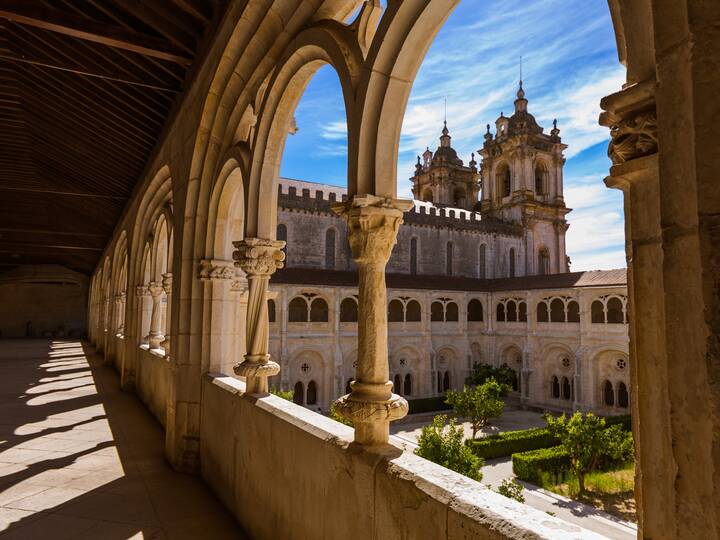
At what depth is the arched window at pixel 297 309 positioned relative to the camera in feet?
76.3

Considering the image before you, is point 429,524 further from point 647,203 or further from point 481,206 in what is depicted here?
point 481,206

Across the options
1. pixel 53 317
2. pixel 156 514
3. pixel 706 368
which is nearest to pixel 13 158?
pixel 156 514

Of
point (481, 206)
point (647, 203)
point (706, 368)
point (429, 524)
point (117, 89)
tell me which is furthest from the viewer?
point (481, 206)

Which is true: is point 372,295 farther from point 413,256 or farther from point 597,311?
point 413,256

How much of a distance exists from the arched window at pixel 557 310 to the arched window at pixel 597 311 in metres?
1.39

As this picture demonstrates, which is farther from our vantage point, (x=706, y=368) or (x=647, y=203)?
(x=647, y=203)

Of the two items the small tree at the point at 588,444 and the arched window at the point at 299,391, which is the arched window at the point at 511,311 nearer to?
the arched window at the point at 299,391

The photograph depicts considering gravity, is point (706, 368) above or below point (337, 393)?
above

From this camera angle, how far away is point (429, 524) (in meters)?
1.78

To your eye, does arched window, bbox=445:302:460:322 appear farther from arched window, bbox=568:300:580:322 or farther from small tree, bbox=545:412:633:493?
small tree, bbox=545:412:633:493

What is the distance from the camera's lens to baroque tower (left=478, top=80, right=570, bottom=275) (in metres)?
31.0

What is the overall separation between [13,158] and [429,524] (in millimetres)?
11792

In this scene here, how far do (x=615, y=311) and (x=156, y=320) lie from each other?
64.9 feet

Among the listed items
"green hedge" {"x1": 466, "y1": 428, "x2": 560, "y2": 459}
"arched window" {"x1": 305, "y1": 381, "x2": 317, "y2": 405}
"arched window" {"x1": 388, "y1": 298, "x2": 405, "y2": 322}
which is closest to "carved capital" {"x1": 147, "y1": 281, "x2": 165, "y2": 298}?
"green hedge" {"x1": 466, "y1": 428, "x2": 560, "y2": 459}
